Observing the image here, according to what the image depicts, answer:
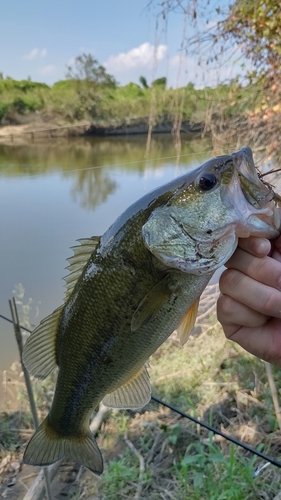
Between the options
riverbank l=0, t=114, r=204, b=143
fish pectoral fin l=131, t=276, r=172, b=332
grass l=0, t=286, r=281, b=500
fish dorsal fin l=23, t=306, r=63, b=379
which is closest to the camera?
fish pectoral fin l=131, t=276, r=172, b=332

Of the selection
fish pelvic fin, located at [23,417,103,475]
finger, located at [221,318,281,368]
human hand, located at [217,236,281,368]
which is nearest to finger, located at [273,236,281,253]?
human hand, located at [217,236,281,368]

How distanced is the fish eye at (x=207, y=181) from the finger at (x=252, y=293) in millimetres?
272

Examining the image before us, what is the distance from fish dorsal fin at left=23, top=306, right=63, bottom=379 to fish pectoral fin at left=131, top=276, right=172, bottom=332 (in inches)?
13.0

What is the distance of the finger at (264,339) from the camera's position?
1325 mm

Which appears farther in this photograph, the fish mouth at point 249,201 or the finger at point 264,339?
the finger at point 264,339

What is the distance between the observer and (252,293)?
3.89ft

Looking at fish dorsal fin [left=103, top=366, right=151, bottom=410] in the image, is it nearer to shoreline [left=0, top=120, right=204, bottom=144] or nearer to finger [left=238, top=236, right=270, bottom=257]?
finger [left=238, top=236, right=270, bottom=257]

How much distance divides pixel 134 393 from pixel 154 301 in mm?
442

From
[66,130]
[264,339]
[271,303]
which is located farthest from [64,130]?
[271,303]

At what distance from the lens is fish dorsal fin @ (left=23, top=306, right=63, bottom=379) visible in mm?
1366

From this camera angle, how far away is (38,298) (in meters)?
6.15

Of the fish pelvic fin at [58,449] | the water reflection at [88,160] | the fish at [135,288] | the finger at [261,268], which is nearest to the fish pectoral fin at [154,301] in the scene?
the fish at [135,288]

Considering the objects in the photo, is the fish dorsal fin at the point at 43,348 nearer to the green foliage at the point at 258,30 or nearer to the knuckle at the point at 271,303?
the knuckle at the point at 271,303

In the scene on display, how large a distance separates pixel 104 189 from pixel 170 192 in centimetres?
1239
